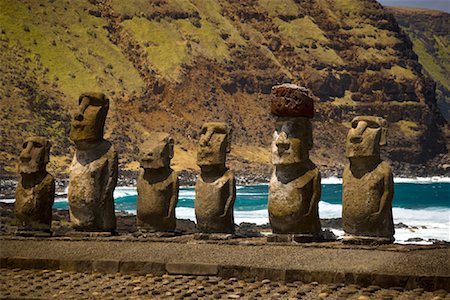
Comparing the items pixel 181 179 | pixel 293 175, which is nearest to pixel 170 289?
pixel 293 175

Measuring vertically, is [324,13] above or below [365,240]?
above

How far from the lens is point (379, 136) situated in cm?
1413

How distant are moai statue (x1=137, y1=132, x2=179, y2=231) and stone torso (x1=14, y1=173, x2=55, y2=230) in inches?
60.0

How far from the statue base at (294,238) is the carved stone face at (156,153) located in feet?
7.86

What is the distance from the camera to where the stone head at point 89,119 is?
52.9 feet

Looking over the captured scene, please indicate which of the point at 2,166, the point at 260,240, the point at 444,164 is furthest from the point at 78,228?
the point at 444,164

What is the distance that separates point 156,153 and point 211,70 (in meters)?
79.8

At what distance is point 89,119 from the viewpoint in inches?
637

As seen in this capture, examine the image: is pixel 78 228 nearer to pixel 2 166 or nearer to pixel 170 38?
pixel 2 166

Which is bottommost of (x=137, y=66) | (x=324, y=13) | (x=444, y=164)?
(x=444, y=164)

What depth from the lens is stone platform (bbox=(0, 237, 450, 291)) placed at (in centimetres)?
1198

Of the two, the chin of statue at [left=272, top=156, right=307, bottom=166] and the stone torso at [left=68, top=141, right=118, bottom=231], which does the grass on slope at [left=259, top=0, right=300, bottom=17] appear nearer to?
the stone torso at [left=68, top=141, right=118, bottom=231]

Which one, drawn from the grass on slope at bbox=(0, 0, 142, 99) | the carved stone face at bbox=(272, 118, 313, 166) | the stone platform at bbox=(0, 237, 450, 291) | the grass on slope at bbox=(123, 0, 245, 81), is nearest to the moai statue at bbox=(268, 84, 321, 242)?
the carved stone face at bbox=(272, 118, 313, 166)

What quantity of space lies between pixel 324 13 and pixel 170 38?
2055 centimetres
